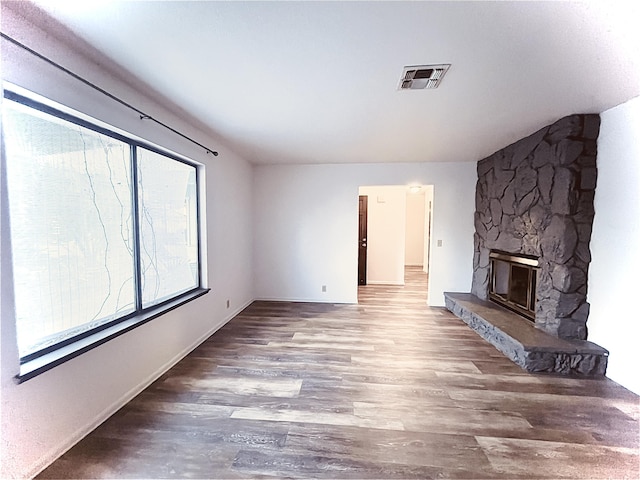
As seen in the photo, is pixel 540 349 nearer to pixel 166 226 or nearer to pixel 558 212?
pixel 558 212

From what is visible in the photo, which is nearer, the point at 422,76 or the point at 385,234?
the point at 422,76

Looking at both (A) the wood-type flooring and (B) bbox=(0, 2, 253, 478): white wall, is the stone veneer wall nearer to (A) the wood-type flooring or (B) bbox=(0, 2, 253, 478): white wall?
(A) the wood-type flooring

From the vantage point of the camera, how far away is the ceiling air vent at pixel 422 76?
1836mm

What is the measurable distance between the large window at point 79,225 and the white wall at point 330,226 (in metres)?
2.33

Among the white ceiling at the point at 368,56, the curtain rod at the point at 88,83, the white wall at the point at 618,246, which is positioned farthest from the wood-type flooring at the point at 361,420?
the white ceiling at the point at 368,56

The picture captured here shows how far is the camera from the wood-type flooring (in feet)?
5.14

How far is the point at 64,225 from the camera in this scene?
5.71ft

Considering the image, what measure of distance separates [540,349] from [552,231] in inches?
48.1

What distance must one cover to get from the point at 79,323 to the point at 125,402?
0.72 meters

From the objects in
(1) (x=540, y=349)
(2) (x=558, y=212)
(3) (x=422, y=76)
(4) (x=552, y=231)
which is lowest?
(1) (x=540, y=349)

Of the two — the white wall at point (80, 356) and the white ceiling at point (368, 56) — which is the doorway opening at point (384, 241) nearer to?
the white ceiling at point (368, 56)

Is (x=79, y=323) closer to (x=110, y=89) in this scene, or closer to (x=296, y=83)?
(x=110, y=89)

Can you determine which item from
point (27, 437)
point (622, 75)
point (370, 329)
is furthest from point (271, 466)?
point (622, 75)

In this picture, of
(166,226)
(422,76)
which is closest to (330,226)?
(166,226)
